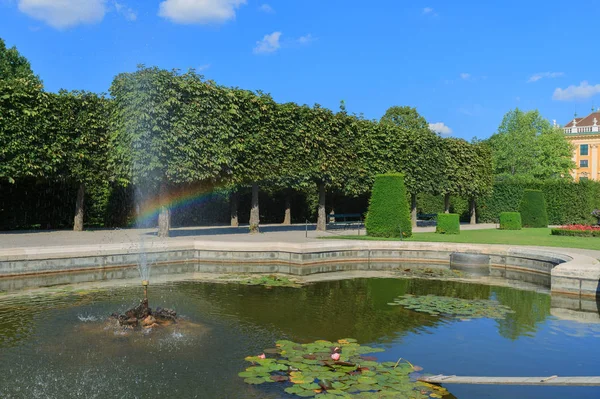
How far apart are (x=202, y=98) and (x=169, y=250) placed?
8930 millimetres

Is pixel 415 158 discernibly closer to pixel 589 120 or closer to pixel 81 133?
pixel 81 133

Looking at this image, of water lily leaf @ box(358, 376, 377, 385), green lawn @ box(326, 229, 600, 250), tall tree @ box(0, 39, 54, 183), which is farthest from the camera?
tall tree @ box(0, 39, 54, 183)

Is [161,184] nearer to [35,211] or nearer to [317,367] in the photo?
[35,211]

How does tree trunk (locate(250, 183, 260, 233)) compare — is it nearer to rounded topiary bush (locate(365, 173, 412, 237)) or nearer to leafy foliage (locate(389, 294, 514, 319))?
rounded topiary bush (locate(365, 173, 412, 237))

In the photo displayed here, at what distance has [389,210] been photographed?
22141 millimetres

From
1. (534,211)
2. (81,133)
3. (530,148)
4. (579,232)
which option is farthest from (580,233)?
(530,148)

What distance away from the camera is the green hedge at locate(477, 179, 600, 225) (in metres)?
39.5

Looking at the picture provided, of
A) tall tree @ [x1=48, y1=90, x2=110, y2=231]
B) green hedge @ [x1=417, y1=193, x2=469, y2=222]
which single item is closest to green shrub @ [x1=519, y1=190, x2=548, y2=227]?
green hedge @ [x1=417, y1=193, x2=469, y2=222]

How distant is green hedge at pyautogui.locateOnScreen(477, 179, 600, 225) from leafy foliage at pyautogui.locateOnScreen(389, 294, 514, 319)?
31035mm

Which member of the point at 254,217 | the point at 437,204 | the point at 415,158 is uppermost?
the point at 415,158

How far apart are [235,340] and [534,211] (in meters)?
31.1

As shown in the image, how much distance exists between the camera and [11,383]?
589 cm

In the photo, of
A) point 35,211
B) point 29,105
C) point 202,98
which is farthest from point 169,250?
point 35,211

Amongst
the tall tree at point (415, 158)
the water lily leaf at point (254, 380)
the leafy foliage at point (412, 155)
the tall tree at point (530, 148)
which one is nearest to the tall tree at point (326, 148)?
the leafy foliage at point (412, 155)
